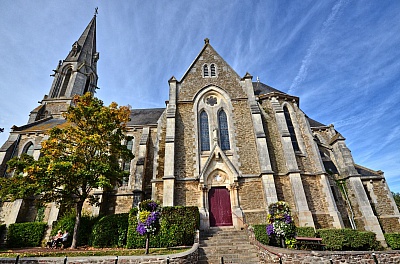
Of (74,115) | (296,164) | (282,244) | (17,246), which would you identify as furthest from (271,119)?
(17,246)

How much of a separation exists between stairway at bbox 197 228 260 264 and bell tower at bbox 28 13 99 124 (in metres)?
25.9

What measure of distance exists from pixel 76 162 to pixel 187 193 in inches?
273

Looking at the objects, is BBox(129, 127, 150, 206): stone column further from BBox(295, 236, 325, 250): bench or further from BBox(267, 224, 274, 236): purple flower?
BBox(295, 236, 325, 250): bench

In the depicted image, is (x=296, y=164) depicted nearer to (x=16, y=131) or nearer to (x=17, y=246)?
(x=17, y=246)

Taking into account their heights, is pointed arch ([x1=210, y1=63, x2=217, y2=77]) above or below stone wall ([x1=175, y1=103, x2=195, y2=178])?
above

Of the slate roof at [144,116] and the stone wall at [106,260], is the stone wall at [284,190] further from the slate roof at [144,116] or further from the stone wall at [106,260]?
the slate roof at [144,116]

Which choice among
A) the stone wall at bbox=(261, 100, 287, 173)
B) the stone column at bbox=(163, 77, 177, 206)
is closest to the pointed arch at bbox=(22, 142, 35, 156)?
the stone column at bbox=(163, 77, 177, 206)

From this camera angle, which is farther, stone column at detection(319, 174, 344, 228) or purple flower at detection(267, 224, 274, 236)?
stone column at detection(319, 174, 344, 228)

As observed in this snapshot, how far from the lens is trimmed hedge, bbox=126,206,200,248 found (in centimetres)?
1032

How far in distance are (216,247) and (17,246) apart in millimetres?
14101

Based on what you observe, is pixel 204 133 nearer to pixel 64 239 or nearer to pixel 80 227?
pixel 80 227

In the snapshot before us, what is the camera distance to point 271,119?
1639 centimetres

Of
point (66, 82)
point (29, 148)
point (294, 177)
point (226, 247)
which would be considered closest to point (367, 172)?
point (294, 177)

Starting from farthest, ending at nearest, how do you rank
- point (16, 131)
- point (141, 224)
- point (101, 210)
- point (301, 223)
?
point (16, 131), point (101, 210), point (301, 223), point (141, 224)
